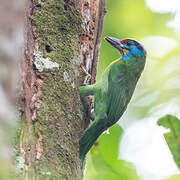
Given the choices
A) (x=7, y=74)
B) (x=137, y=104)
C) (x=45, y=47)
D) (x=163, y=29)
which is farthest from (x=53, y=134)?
(x=163, y=29)

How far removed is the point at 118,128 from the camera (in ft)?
10.8

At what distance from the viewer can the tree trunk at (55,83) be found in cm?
212

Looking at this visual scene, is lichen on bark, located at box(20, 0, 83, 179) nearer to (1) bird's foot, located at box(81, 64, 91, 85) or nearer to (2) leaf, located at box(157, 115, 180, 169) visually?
(1) bird's foot, located at box(81, 64, 91, 85)

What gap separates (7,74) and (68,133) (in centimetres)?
171

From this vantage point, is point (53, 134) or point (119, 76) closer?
point (53, 134)

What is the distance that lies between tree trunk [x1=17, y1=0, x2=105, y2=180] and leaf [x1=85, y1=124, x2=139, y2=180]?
0.34 metres

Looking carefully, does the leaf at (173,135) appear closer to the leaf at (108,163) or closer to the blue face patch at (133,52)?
the leaf at (108,163)

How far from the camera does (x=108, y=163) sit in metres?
2.90

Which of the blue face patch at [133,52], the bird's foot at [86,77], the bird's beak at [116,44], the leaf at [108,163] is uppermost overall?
the bird's beak at [116,44]

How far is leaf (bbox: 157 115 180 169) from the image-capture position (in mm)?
1294

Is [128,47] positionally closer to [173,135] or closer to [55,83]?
[55,83]

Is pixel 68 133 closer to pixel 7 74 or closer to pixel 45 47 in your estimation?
pixel 45 47

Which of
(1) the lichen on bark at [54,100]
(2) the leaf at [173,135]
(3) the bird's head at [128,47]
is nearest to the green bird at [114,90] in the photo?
(3) the bird's head at [128,47]

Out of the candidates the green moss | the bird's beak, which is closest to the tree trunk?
the green moss
